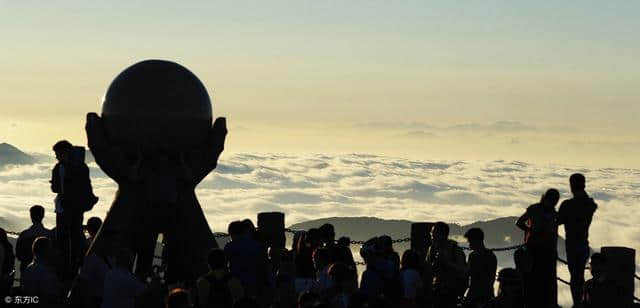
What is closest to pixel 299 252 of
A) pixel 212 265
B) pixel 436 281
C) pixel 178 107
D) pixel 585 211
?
pixel 436 281

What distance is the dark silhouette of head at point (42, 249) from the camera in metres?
18.6

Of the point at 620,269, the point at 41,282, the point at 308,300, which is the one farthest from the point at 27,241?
the point at 308,300

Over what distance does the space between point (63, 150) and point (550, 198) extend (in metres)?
9.05

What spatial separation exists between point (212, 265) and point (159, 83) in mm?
11504

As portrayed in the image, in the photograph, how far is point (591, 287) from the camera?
21375mm

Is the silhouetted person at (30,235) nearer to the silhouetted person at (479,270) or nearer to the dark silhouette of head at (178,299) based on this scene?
the silhouetted person at (479,270)

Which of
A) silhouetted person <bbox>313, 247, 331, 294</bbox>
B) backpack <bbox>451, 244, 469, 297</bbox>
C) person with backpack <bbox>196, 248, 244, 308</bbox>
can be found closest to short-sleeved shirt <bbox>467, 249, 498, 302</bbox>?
backpack <bbox>451, 244, 469, 297</bbox>

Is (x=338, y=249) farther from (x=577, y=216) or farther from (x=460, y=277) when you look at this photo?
(x=577, y=216)

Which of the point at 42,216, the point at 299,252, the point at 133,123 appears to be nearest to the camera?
the point at 299,252

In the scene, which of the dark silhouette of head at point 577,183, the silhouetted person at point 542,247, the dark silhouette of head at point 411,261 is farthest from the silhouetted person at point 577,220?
the dark silhouette of head at point 411,261

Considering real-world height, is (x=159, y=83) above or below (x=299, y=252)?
above

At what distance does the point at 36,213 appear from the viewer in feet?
76.8

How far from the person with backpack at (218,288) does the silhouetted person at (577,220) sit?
7841 millimetres

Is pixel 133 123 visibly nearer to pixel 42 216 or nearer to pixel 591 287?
pixel 42 216
